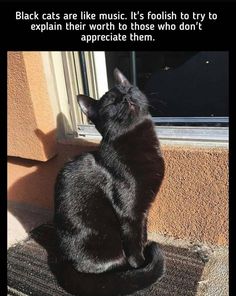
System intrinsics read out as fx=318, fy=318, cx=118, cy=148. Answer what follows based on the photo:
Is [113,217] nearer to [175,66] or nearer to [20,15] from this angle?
[20,15]

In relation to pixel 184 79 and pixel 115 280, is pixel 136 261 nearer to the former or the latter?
pixel 115 280

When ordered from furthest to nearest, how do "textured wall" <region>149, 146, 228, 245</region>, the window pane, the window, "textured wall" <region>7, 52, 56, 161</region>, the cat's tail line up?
the window pane → "textured wall" <region>7, 52, 56, 161</region> → the window → "textured wall" <region>149, 146, 228, 245</region> → the cat's tail

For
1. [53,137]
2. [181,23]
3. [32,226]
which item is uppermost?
[181,23]

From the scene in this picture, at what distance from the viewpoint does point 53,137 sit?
2145 millimetres

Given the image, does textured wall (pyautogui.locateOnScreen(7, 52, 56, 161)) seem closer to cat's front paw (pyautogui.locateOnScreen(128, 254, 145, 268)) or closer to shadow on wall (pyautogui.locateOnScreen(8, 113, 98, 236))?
shadow on wall (pyautogui.locateOnScreen(8, 113, 98, 236))

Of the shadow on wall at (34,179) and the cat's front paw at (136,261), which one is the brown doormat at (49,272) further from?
the shadow on wall at (34,179)

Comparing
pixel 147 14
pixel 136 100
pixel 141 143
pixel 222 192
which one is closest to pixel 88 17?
pixel 147 14

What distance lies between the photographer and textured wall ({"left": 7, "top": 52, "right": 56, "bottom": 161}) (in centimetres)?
200

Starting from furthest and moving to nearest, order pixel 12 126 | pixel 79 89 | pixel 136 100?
1. pixel 12 126
2. pixel 79 89
3. pixel 136 100

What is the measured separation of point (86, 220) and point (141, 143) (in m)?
0.46

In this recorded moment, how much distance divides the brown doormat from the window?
664 mm

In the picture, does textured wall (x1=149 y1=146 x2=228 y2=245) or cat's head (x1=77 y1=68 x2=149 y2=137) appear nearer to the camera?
cat's head (x1=77 y1=68 x2=149 y2=137)

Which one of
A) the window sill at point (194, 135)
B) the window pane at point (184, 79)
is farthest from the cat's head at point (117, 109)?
the window pane at point (184, 79)

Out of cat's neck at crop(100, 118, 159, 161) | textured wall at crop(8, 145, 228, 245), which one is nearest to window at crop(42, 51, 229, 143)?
textured wall at crop(8, 145, 228, 245)
